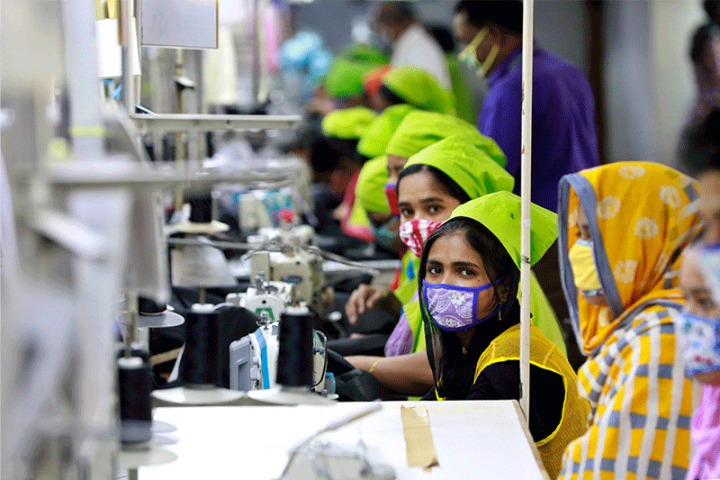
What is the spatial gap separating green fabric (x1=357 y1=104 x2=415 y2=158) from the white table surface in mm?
2038

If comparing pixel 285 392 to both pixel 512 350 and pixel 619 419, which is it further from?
pixel 512 350

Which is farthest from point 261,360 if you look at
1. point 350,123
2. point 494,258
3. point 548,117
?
point 350,123

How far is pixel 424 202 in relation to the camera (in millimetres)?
2105

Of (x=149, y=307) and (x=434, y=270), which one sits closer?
(x=149, y=307)

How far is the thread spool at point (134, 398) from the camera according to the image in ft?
3.41

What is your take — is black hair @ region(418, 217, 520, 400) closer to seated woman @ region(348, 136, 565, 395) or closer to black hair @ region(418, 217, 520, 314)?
black hair @ region(418, 217, 520, 314)

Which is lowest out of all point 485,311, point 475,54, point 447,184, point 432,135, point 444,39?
point 485,311

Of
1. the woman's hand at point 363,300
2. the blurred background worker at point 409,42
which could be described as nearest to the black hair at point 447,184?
the woman's hand at point 363,300

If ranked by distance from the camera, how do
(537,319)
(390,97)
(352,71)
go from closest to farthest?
(537,319) < (390,97) < (352,71)

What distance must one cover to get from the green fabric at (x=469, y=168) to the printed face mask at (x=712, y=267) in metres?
0.98

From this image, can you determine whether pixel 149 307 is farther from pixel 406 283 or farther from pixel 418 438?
pixel 406 283

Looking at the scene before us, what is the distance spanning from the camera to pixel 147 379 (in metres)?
1.06

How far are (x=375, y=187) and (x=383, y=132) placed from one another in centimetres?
37

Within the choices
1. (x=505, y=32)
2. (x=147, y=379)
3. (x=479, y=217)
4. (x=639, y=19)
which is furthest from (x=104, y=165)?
(x=639, y=19)
